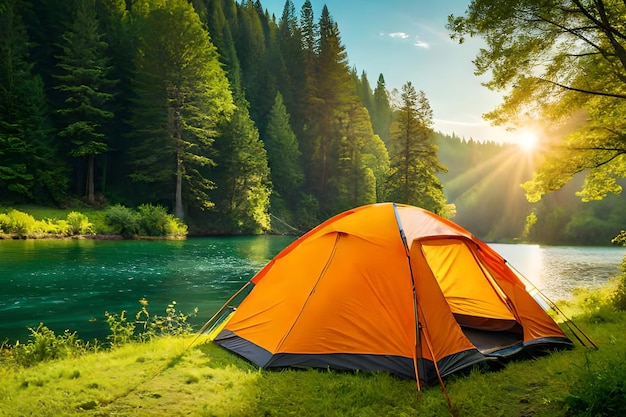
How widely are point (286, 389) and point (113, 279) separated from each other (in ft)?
36.6

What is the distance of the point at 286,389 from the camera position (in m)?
4.99

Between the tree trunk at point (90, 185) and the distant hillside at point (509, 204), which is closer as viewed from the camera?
the tree trunk at point (90, 185)

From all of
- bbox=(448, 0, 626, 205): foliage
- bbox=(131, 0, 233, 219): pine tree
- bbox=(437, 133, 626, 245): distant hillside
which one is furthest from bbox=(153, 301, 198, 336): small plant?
bbox=(437, 133, 626, 245): distant hillside

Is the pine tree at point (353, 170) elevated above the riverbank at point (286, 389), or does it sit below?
above

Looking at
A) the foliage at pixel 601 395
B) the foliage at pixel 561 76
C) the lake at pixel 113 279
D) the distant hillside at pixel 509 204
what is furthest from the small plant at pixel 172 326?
the distant hillside at pixel 509 204

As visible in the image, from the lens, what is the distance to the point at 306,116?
56719 millimetres

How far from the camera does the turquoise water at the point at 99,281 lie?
31.6 feet

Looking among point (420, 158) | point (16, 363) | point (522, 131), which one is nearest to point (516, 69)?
point (522, 131)

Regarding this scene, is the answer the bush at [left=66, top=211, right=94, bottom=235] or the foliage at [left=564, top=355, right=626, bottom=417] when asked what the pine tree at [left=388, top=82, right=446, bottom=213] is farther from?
the foliage at [left=564, top=355, right=626, bottom=417]

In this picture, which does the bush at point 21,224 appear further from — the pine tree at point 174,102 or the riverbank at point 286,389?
the riverbank at point 286,389

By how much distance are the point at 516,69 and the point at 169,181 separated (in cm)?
3033

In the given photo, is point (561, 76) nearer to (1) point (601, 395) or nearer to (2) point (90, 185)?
(1) point (601, 395)

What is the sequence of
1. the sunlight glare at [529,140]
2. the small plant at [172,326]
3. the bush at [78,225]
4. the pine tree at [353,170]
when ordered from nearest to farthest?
the small plant at [172,326] → the sunlight glare at [529,140] → the bush at [78,225] → the pine tree at [353,170]

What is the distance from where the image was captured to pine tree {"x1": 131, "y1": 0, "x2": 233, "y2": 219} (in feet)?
111
